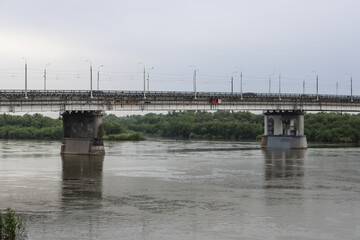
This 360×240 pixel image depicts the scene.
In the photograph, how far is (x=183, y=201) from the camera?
43469 mm

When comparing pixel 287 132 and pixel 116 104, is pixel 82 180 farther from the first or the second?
pixel 287 132

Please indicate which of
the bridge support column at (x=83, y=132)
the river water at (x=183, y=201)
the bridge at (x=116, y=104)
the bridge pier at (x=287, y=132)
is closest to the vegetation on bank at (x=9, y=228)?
the river water at (x=183, y=201)

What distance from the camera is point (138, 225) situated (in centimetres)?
3416

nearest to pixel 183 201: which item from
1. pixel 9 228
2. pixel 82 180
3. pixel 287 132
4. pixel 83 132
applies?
pixel 9 228

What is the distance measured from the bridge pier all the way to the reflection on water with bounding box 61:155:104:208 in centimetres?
4854

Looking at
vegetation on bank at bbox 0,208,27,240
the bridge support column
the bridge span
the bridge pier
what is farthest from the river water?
the bridge pier

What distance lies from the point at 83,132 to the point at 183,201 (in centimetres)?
5101

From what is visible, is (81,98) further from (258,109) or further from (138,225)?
(138,225)

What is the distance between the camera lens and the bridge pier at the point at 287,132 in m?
124

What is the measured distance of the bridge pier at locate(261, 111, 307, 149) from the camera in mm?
124188

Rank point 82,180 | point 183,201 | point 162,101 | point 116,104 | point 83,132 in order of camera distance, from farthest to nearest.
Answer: point 162,101 < point 116,104 < point 83,132 < point 82,180 < point 183,201

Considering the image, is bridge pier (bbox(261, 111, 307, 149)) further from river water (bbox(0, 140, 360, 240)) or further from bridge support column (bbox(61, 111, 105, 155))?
river water (bbox(0, 140, 360, 240))

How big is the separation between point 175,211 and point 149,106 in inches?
2362

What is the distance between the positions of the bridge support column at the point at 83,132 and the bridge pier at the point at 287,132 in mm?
46172
